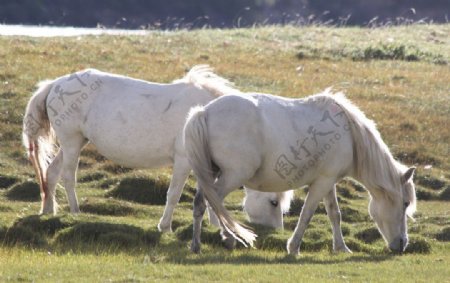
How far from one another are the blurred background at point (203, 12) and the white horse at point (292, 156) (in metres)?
50.8

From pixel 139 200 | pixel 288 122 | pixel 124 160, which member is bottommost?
pixel 139 200

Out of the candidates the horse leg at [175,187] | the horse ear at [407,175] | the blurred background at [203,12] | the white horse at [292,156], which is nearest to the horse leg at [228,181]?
the white horse at [292,156]

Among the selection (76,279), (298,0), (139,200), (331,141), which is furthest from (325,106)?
(298,0)

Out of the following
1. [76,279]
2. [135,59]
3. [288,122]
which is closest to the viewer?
[76,279]

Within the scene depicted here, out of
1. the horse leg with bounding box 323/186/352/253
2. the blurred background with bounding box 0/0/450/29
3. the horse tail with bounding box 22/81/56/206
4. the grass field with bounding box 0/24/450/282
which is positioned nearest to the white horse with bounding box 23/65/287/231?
the horse tail with bounding box 22/81/56/206

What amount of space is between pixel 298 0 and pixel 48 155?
264ft

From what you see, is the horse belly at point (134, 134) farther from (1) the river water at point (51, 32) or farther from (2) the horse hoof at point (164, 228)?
(1) the river water at point (51, 32)

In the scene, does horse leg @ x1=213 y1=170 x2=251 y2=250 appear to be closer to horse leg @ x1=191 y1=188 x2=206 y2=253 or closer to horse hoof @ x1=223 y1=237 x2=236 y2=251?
horse leg @ x1=191 y1=188 x2=206 y2=253

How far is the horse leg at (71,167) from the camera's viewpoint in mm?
14180

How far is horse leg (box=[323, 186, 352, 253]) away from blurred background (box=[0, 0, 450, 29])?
1992 inches

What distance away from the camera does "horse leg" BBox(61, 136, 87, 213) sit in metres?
14.2

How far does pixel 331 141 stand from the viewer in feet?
38.9

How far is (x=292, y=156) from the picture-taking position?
11.6 m

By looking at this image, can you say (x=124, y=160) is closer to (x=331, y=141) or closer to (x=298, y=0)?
(x=331, y=141)
